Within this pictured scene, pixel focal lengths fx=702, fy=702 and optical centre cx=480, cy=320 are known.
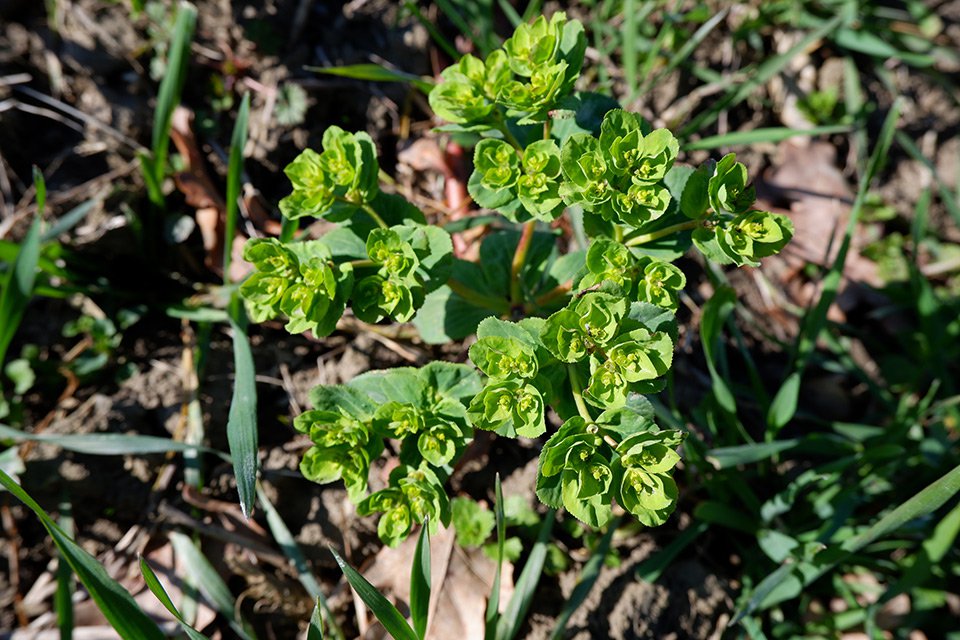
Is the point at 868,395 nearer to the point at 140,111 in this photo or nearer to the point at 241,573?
the point at 241,573

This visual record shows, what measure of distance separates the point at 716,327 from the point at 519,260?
0.83m


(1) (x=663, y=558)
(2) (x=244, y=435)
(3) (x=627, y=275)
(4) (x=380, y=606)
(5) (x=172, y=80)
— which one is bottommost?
(1) (x=663, y=558)

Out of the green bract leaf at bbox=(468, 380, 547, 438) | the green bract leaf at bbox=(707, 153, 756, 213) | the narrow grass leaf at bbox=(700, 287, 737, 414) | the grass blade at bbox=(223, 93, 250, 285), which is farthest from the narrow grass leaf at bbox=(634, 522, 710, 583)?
the grass blade at bbox=(223, 93, 250, 285)

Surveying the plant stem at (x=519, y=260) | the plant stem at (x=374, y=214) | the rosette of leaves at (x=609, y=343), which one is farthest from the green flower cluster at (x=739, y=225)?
the plant stem at (x=374, y=214)

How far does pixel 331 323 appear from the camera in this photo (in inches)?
78.9

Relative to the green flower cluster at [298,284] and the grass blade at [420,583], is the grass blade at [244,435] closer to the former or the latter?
the green flower cluster at [298,284]

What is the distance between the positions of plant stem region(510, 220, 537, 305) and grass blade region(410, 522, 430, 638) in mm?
890

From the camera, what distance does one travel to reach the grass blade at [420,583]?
2.13 meters

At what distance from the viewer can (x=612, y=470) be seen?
1883mm

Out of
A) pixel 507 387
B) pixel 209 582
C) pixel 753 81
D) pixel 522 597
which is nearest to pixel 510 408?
pixel 507 387

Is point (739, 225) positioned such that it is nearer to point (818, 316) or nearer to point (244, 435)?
point (818, 316)

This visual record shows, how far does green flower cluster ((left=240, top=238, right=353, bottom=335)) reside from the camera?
6.39 feet

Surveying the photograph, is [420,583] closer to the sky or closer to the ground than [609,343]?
closer to the ground

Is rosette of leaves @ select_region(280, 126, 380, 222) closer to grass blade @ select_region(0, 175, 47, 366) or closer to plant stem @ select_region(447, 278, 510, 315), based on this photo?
plant stem @ select_region(447, 278, 510, 315)
